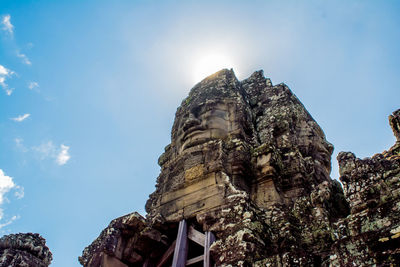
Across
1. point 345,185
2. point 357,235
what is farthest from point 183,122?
point 357,235

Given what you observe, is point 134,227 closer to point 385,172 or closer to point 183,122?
point 183,122

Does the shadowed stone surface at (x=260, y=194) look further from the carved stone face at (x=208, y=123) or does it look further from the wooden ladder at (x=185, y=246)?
the wooden ladder at (x=185, y=246)

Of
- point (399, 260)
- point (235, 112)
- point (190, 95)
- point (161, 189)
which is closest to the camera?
point (399, 260)

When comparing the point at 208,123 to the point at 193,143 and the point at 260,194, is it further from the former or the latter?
the point at 260,194

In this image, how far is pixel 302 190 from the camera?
9180mm

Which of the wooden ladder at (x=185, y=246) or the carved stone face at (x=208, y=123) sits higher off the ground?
the carved stone face at (x=208, y=123)

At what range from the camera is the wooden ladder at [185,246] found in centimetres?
731

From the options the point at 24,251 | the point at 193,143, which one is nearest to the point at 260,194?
the point at 193,143

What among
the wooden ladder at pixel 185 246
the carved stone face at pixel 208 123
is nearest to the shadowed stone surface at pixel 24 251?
the wooden ladder at pixel 185 246

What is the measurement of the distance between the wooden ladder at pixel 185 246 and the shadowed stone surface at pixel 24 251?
143 inches

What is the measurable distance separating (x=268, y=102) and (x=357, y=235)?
883cm

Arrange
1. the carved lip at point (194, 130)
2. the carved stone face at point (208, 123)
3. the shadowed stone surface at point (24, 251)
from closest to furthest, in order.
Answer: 1. the shadowed stone surface at point (24, 251)
2. the carved stone face at point (208, 123)
3. the carved lip at point (194, 130)

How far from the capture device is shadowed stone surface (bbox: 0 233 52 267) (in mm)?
9445

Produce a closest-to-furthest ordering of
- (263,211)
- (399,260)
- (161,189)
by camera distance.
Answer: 1. (399,260)
2. (263,211)
3. (161,189)
